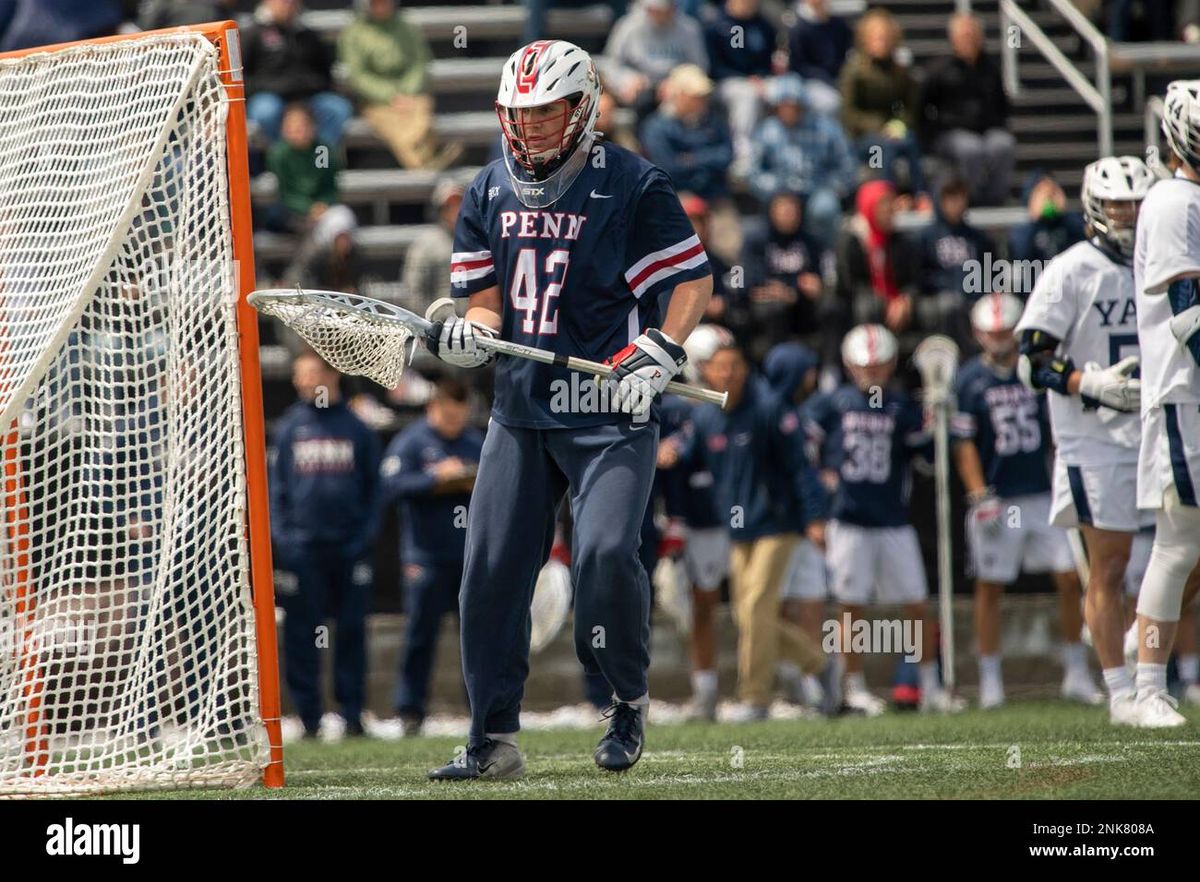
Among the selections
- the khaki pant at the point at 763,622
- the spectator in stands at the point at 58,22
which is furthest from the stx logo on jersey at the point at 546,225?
the spectator in stands at the point at 58,22

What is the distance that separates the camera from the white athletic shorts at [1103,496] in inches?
295

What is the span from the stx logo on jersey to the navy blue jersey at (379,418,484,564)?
187 inches

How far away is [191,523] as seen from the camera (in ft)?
19.2

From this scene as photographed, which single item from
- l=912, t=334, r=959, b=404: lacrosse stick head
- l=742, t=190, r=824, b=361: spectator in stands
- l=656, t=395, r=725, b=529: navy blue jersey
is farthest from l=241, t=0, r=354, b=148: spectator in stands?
l=912, t=334, r=959, b=404: lacrosse stick head

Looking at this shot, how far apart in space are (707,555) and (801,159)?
349 cm

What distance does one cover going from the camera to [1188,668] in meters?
9.88

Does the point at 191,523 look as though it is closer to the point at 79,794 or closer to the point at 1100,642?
the point at 79,794

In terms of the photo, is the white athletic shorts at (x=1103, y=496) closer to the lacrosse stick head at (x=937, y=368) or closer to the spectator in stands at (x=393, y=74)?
the lacrosse stick head at (x=937, y=368)

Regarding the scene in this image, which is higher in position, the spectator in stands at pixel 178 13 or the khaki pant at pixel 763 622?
the spectator in stands at pixel 178 13

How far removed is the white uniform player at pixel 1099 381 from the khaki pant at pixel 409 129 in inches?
269

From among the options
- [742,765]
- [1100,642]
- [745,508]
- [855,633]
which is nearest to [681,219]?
[742,765]

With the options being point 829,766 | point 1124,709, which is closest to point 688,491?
point 1124,709

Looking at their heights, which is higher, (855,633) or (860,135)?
(860,135)
